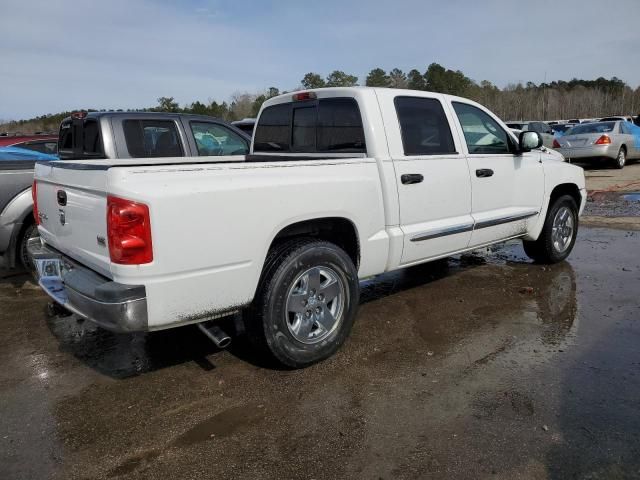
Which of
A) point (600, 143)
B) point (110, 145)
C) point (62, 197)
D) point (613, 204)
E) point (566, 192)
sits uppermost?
point (110, 145)

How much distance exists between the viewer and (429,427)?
9.86 ft

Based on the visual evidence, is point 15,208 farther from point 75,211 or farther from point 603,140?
point 603,140

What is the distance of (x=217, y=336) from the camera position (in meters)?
3.22

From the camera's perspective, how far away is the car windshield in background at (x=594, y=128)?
16.2 m

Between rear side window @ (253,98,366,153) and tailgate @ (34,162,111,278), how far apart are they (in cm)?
203

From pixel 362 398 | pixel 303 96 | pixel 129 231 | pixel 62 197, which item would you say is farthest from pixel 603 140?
pixel 129 231

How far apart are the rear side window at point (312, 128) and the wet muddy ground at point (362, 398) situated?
1.59 meters

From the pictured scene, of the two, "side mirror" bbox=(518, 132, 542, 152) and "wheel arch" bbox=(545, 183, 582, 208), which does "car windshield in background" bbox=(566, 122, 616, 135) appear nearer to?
"wheel arch" bbox=(545, 183, 582, 208)

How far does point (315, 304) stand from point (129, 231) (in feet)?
4.71

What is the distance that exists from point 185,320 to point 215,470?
858 millimetres

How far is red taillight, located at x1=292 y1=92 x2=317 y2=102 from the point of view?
4.73m

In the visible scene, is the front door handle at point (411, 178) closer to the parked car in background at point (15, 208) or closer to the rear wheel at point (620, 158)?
the parked car in background at point (15, 208)

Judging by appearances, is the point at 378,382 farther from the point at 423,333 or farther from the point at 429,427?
the point at 423,333

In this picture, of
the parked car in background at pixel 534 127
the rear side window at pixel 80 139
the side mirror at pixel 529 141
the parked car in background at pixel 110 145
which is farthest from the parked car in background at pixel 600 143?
the rear side window at pixel 80 139
